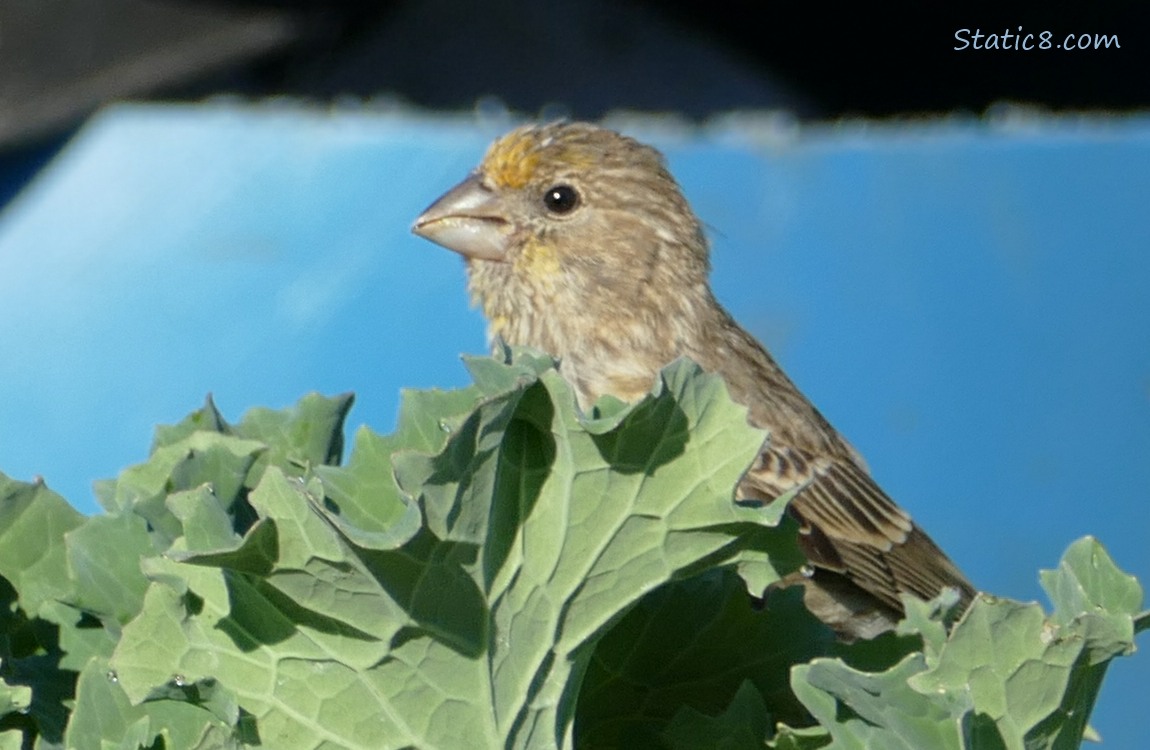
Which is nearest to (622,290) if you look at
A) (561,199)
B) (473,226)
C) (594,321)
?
(594,321)

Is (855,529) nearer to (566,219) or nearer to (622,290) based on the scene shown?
(622,290)

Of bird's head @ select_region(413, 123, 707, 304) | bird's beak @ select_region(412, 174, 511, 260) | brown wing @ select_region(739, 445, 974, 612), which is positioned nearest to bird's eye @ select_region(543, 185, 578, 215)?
bird's head @ select_region(413, 123, 707, 304)

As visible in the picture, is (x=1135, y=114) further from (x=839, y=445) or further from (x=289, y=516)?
(x=289, y=516)

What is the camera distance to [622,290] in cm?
341

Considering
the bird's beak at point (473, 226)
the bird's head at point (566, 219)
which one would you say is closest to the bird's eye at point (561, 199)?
the bird's head at point (566, 219)

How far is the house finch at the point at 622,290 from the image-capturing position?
129 inches

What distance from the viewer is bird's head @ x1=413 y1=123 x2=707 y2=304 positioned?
11.2 ft

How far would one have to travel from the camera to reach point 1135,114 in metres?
5.37

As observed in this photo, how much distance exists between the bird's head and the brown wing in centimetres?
53

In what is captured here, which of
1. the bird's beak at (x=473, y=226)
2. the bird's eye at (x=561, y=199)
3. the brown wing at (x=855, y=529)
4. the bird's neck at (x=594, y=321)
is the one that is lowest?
the brown wing at (x=855, y=529)

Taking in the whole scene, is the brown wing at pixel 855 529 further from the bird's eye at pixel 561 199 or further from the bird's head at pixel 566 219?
the bird's eye at pixel 561 199

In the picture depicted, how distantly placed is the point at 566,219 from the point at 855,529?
0.93 meters

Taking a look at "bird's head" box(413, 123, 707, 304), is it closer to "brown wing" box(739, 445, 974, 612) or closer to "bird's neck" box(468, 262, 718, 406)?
"bird's neck" box(468, 262, 718, 406)

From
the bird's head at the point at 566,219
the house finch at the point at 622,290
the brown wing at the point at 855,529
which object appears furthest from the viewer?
the bird's head at the point at 566,219
